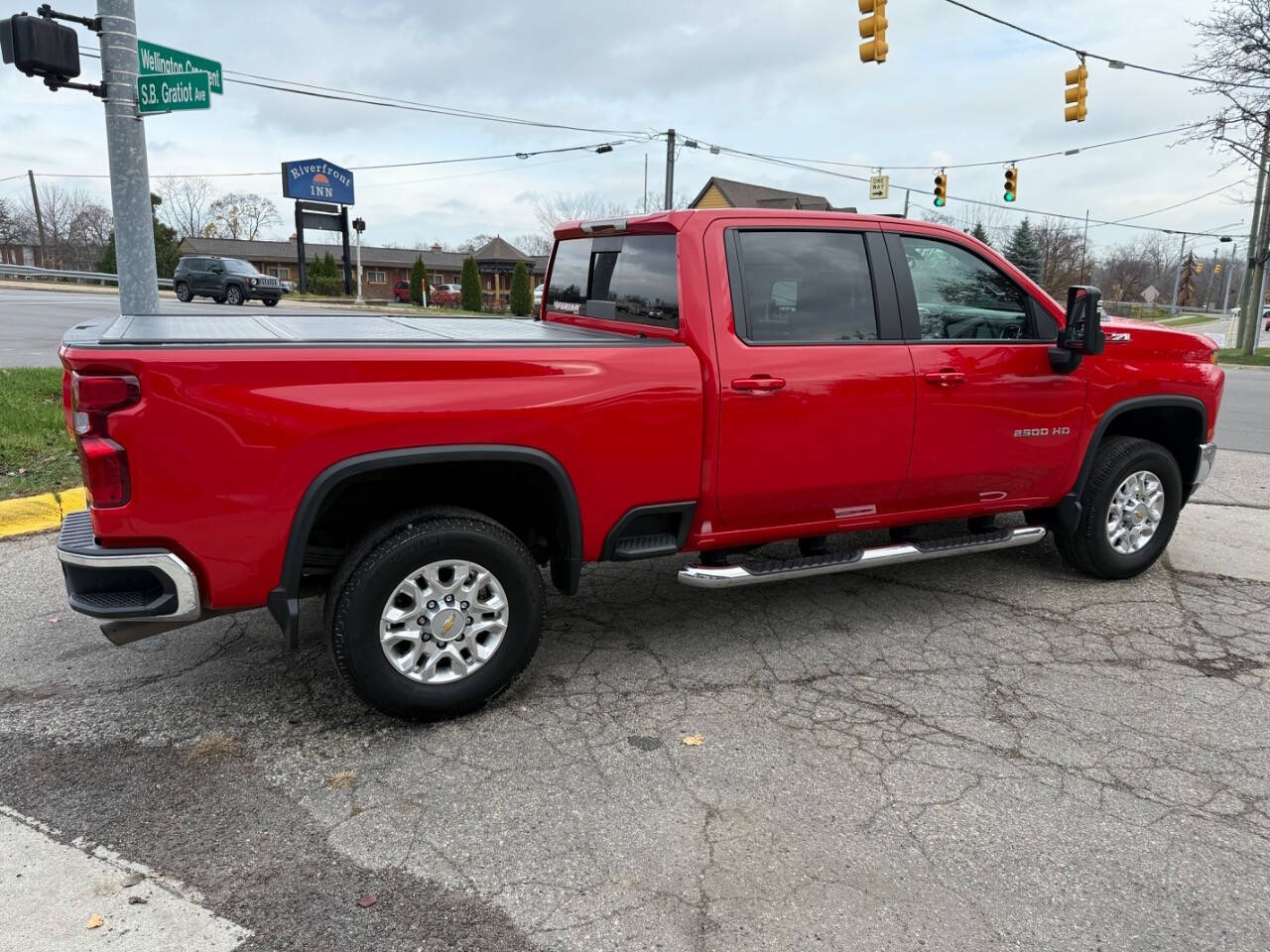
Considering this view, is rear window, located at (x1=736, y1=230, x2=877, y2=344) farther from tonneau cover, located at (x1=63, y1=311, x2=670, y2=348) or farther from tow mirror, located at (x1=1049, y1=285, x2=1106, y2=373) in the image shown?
tow mirror, located at (x1=1049, y1=285, x2=1106, y2=373)

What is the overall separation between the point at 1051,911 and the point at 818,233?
2.86 m

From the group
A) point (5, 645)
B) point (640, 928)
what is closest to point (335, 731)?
point (640, 928)

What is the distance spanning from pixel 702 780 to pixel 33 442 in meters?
6.33

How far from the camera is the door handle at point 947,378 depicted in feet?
13.7

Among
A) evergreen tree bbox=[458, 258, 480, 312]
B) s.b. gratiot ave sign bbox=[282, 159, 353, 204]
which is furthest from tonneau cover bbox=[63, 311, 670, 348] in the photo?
s.b. gratiot ave sign bbox=[282, 159, 353, 204]

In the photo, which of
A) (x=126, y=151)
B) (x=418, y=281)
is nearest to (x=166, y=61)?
(x=126, y=151)

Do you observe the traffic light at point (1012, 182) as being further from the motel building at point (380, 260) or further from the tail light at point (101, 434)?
the motel building at point (380, 260)

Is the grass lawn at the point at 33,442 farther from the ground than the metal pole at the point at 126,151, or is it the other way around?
the metal pole at the point at 126,151

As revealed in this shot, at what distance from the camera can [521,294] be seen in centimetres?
4303

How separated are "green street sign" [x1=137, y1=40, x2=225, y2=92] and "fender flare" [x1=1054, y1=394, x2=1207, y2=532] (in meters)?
6.21

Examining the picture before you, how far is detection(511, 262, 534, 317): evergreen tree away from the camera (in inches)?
1656

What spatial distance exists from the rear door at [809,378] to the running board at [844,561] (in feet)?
0.61

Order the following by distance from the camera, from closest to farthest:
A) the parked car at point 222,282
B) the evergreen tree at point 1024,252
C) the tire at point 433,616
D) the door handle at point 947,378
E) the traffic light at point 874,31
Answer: the tire at point 433,616, the door handle at point 947,378, the traffic light at point 874,31, the parked car at point 222,282, the evergreen tree at point 1024,252

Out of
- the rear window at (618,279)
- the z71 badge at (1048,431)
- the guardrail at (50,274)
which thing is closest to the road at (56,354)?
the rear window at (618,279)
